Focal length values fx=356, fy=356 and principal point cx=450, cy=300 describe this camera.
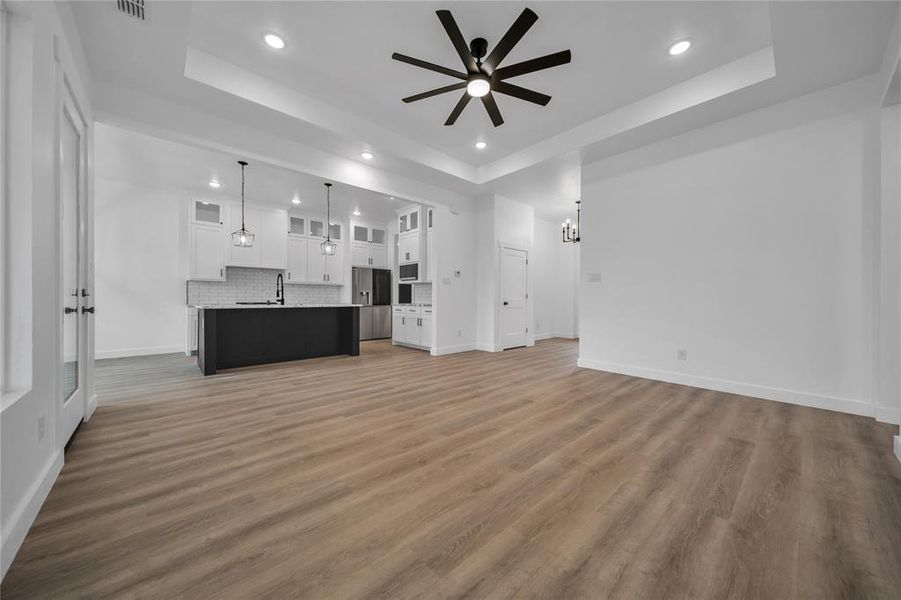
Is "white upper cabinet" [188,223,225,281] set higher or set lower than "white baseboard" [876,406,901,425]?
higher

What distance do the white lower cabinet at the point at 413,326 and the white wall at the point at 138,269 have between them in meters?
3.96

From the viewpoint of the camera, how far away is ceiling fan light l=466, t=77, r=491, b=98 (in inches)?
115

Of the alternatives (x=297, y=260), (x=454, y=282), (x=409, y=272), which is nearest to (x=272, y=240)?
(x=297, y=260)

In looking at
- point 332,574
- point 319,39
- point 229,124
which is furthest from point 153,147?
point 332,574

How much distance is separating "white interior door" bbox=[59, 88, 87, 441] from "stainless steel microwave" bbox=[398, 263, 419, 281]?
462 centimetres

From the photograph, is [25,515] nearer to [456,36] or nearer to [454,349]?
[456,36]

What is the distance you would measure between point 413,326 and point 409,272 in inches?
42.5

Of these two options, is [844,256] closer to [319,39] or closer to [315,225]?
[319,39]

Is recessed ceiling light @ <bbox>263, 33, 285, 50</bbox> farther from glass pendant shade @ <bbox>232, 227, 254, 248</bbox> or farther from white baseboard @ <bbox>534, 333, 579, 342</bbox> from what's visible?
white baseboard @ <bbox>534, 333, 579, 342</bbox>

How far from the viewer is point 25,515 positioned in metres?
1.47

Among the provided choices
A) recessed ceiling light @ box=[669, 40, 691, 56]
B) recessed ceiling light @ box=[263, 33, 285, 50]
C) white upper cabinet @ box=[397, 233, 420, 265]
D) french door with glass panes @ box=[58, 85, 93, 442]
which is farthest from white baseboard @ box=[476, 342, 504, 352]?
french door with glass panes @ box=[58, 85, 93, 442]

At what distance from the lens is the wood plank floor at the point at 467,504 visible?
127cm

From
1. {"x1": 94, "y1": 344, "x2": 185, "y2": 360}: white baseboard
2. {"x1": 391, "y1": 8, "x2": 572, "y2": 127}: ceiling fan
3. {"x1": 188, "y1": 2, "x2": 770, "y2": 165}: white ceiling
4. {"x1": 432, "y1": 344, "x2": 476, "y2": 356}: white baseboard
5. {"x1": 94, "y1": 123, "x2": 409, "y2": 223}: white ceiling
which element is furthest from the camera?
{"x1": 432, "y1": 344, "x2": 476, "y2": 356}: white baseboard

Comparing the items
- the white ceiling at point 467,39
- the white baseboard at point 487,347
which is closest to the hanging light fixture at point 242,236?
the white ceiling at point 467,39
